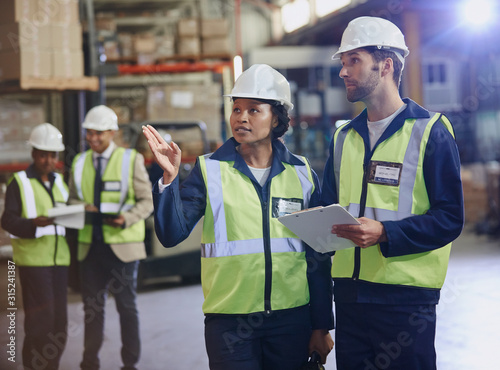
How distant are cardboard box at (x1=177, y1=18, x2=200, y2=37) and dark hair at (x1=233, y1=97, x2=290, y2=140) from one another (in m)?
9.24

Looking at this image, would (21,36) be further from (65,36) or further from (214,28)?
(214,28)

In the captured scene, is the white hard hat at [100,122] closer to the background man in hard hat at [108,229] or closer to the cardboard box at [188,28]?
the background man in hard hat at [108,229]

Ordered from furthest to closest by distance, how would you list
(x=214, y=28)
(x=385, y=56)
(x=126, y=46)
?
(x=126, y=46)
(x=214, y=28)
(x=385, y=56)

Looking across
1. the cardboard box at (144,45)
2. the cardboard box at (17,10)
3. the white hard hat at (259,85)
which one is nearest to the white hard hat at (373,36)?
the white hard hat at (259,85)

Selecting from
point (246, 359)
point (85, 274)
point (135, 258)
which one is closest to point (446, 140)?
point (246, 359)

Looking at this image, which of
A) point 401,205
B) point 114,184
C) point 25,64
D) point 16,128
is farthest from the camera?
point 16,128

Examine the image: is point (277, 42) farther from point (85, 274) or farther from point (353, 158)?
point (353, 158)

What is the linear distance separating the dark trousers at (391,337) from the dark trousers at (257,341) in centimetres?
21

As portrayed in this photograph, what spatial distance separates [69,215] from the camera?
394 cm

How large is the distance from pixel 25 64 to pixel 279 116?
3.96 m

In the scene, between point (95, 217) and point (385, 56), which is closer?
point (385, 56)

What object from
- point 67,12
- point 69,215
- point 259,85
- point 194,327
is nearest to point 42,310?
point 69,215

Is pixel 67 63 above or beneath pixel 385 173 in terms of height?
above

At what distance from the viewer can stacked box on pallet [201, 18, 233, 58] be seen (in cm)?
1116
